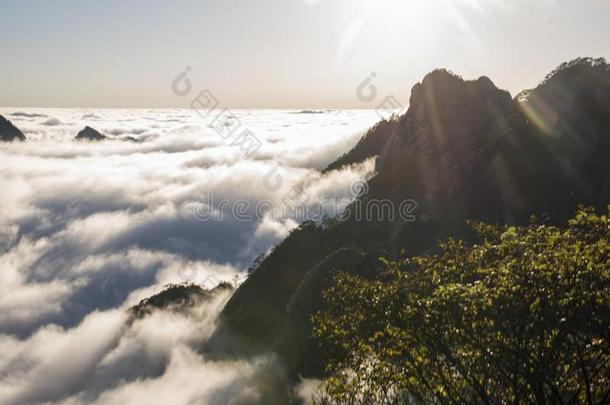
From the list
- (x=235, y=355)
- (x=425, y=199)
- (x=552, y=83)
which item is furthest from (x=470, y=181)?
(x=235, y=355)

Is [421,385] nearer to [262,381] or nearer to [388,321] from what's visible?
[388,321]

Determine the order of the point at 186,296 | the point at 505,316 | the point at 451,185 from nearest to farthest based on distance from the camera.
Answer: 1. the point at 505,316
2. the point at 451,185
3. the point at 186,296

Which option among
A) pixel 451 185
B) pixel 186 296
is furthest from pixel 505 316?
pixel 186 296

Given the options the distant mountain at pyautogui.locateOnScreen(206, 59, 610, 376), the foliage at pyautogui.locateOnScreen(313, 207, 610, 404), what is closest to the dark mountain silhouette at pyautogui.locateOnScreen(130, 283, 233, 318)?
the distant mountain at pyautogui.locateOnScreen(206, 59, 610, 376)

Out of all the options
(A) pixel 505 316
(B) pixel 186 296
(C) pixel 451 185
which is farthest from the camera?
(B) pixel 186 296

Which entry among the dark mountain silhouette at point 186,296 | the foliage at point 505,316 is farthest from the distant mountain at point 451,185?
the dark mountain silhouette at point 186,296

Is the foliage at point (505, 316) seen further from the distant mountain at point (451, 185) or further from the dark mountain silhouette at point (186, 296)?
the dark mountain silhouette at point (186, 296)

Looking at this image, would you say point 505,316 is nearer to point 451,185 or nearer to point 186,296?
point 451,185
